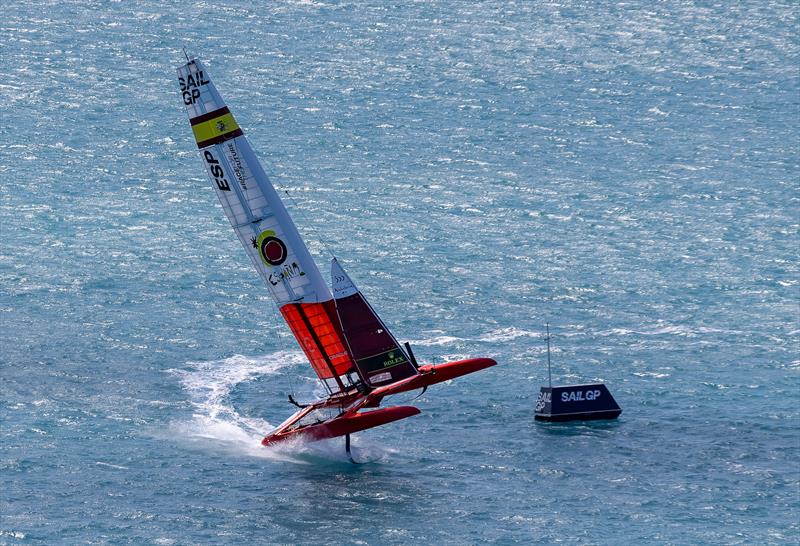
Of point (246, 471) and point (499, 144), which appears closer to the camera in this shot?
point (246, 471)

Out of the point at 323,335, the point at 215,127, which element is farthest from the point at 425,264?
the point at 215,127

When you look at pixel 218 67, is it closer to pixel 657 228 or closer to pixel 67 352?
pixel 657 228

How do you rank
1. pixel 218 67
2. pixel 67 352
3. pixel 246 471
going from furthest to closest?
pixel 218 67
pixel 67 352
pixel 246 471

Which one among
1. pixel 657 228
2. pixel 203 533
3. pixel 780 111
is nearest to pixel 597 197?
pixel 657 228

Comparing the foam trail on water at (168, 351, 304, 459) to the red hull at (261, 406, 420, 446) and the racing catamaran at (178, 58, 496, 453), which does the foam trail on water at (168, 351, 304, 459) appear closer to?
the red hull at (261, 406, 420, 446)

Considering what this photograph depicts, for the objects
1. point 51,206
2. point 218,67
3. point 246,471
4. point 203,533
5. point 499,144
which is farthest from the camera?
point 218,67

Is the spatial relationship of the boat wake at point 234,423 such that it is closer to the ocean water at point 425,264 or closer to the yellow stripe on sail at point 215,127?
the ocean water at point 425,264
